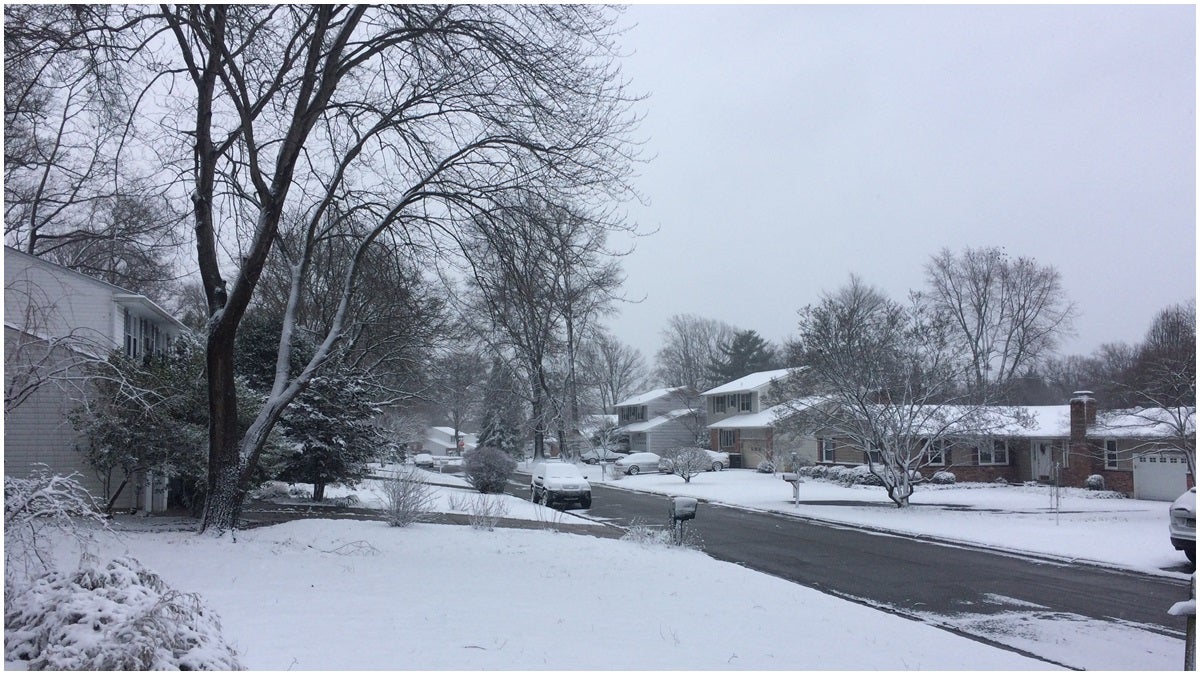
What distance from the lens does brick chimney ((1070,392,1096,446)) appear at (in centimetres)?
3700

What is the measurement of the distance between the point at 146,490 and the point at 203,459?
2818 millimetres

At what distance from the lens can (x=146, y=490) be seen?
18641 mm

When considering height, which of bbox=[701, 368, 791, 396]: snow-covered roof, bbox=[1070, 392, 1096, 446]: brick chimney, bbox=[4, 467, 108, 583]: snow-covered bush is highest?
bbox=[701, 368, 791, 396]: snow-covered roof

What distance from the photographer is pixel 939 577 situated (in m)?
15.2

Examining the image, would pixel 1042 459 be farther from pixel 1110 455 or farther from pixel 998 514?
pixel 998 514

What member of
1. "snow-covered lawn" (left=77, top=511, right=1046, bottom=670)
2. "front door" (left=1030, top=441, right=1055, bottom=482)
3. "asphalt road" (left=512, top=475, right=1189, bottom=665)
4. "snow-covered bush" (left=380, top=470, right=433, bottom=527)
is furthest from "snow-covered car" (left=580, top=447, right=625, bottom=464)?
"snow-covered lawn" (left=77, top=511, right=1046, bottom=670)

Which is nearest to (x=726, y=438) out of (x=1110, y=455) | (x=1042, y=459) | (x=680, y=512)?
(x=1042, y=459)

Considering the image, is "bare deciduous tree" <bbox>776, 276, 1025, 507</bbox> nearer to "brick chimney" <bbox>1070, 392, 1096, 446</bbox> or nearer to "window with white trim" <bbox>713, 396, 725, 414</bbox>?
"brick chimney" <bbox>1070, 392, 1096, 446</bbox>

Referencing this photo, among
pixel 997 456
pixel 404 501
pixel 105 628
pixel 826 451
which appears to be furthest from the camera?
pixel 826 451

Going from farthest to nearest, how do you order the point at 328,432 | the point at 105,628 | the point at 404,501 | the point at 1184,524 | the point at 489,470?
1. the point at 489,470
2. the point at 328,432
3. the point at 1184,524
4. the point at 404,501
5. the point at 105,628

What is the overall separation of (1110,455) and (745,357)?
144 ft

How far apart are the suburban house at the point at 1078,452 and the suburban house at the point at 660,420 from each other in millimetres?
19266

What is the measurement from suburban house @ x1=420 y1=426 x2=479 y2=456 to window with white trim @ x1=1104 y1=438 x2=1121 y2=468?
2516 inches

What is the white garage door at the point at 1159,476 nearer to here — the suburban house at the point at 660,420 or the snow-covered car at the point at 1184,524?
the snow-covered car at the point at 1184,524
